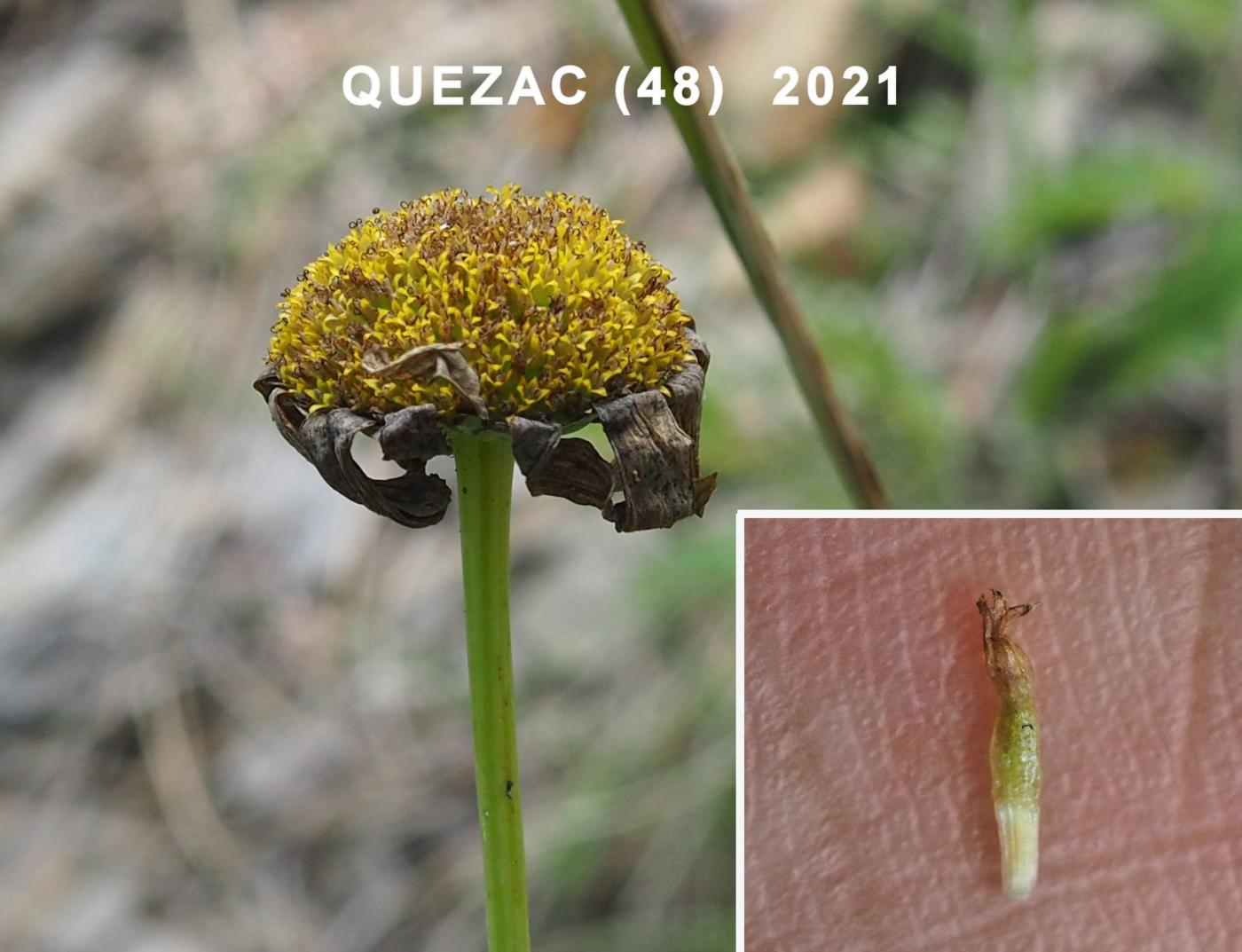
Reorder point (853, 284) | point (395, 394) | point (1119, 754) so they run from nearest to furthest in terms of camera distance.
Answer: point (395, 394), point (1119, 754), point (853, 284)

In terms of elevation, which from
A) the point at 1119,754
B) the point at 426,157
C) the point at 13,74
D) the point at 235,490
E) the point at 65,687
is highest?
the point at 13,74

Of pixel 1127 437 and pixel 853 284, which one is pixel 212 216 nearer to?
pixel 853 284

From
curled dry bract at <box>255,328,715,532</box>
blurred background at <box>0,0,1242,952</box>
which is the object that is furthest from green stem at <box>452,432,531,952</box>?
blurred background at <box>0,0,1242,952</box>

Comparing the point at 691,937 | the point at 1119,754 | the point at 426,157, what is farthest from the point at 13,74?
the point at 1119,754

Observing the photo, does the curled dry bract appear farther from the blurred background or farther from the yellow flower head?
the blurred background

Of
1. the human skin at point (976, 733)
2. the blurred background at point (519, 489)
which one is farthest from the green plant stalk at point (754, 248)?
the blurred background at point (519, 489)

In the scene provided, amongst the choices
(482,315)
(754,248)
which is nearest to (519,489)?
(754,248)

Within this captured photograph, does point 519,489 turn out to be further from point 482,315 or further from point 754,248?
point 482,315
